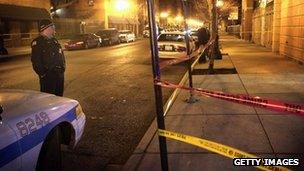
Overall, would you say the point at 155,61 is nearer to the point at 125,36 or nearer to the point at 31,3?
the point at 31,3

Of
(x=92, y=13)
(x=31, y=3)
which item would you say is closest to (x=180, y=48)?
(x=31, y=3)

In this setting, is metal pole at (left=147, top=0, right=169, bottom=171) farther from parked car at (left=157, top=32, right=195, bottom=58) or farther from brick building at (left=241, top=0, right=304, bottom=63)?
parked car at (left=157, top=32, right=195, bottom=58)

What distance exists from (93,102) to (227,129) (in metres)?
4.19

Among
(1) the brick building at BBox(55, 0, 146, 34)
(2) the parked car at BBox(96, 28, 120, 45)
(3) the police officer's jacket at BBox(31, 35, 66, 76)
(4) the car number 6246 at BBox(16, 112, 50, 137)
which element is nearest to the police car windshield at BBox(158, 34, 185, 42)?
(3) the police officer's jacket at BBox(31, 35, 66, 76)

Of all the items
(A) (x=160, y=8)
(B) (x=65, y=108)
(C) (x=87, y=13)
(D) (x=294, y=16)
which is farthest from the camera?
(A) (x=160, y=8)

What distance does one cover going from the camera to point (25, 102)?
421 centimetres

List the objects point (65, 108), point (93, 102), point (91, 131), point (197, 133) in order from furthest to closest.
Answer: point (93, 102) < point (91, 131) < point (197, 133) < point (65, 108)

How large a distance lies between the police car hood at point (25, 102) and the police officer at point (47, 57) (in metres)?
2.07

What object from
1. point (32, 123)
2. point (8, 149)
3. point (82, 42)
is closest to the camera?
point (8, 149)

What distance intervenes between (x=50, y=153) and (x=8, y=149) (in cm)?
96

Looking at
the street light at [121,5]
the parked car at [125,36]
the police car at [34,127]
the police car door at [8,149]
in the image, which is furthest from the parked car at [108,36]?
the police car door at [8,149]

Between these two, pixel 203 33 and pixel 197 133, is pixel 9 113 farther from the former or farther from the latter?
pixel 203 33

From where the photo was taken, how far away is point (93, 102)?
31.3 feet

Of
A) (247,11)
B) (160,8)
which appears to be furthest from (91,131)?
(160,8)
